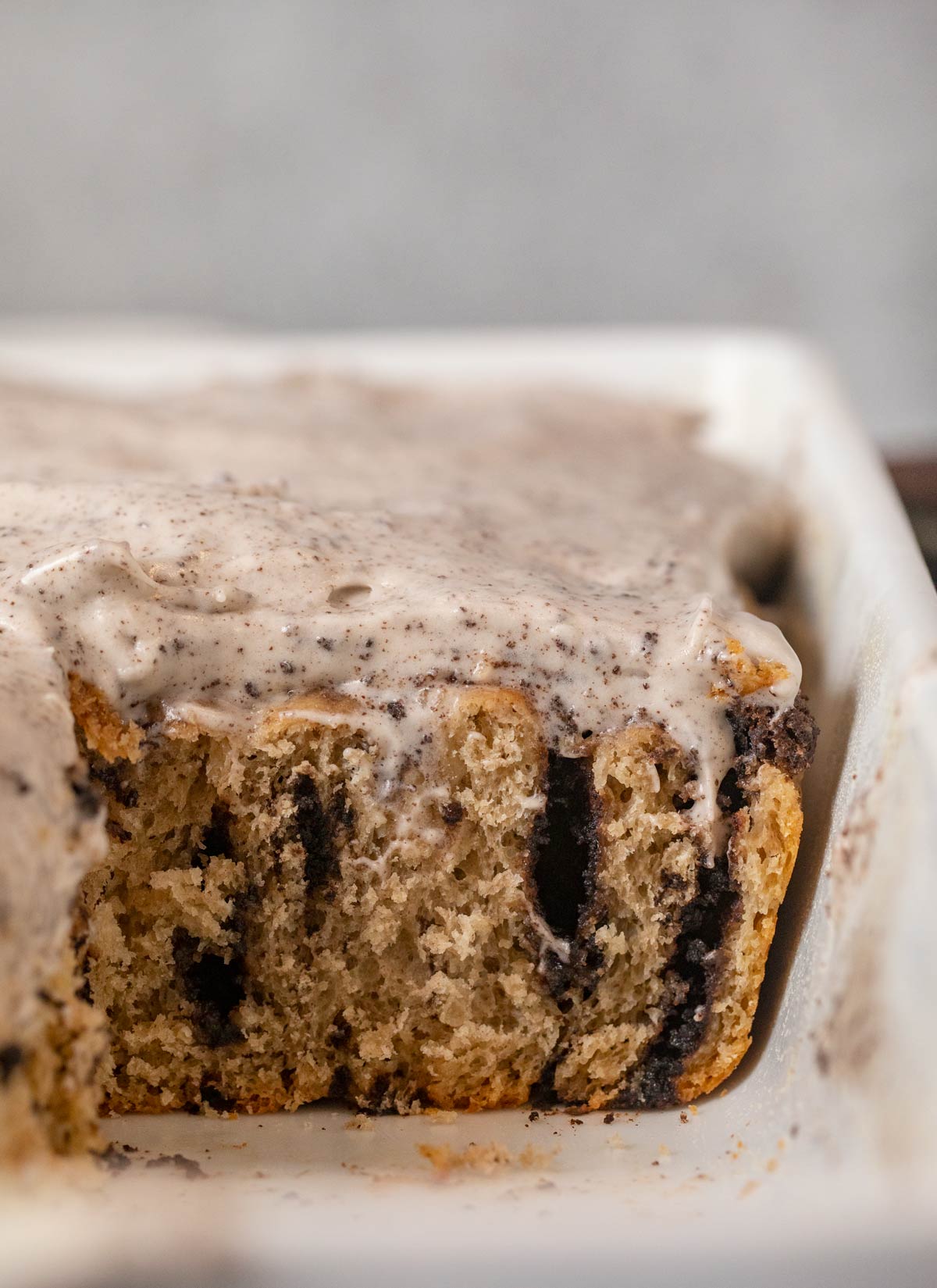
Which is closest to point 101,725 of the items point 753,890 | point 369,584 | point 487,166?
point 369,584

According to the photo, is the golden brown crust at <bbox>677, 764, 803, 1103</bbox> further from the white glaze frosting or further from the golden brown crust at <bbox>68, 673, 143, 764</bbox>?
the golden brown crust at <bbox>68, 673, 143, 764</bbox>

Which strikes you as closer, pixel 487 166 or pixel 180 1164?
pixel 180 1164

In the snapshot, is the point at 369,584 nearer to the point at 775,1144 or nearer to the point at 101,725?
the point at 101,725

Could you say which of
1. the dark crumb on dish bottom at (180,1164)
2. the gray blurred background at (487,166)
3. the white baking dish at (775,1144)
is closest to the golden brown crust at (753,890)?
the white baking dish at (775,1144)

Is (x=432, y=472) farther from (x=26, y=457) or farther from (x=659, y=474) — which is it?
(x=26, y=457)

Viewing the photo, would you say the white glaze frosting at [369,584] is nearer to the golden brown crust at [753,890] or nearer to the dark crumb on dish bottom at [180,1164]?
the golden brown crust at [753,890]

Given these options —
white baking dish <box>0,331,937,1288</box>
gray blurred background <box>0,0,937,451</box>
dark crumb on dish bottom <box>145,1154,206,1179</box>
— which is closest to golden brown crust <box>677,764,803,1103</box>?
white baking dish <box>0,331,937,1288</box>
